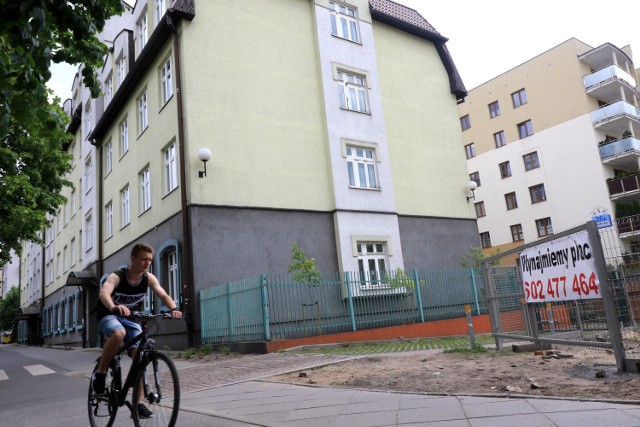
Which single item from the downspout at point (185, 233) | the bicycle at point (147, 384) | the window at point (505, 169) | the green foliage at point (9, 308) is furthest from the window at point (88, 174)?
the green foliage at point (9, 308)

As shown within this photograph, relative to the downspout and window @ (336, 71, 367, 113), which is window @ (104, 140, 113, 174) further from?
window @ (336, 71, 367, 113)

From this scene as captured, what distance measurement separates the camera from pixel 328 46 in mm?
20391

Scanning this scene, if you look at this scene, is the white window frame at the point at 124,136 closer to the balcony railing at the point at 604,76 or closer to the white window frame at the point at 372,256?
the white window frame at the point at 372,256

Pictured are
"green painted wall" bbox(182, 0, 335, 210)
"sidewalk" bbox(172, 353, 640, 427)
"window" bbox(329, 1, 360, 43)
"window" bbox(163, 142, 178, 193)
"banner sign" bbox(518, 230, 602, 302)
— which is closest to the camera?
"sidewalk" bbox(172, 353, 640, 427)

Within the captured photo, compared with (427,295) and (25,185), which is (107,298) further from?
(25,185)

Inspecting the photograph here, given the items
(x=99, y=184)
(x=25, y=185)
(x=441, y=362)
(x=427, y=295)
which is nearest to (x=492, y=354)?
(x=441, y=362)

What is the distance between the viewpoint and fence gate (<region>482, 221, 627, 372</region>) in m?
6.45

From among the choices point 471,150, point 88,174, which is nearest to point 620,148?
point 471,150

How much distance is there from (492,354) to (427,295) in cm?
886

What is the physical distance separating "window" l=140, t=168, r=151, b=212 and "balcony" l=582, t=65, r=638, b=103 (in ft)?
104

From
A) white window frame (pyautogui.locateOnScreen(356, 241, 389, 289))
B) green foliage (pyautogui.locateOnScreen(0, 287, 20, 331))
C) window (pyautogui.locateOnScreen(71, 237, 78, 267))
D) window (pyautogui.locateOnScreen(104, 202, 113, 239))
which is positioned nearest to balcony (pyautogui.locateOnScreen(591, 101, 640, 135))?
white window frame (pyautogui.locateOnScreen(356, 241, 389, 289))

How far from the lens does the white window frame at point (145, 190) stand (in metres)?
19.7

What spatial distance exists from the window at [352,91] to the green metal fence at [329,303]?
6.65 m

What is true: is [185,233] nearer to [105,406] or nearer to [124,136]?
[124,136]
